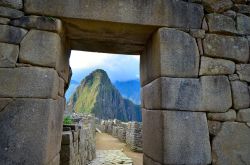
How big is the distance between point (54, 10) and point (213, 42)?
208cm

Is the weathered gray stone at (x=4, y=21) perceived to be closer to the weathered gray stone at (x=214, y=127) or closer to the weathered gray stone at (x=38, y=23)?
the weathered gray stone at (x=38, y=23)

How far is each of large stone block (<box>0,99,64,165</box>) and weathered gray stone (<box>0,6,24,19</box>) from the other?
984 mm

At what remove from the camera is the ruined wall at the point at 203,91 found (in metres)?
2.50

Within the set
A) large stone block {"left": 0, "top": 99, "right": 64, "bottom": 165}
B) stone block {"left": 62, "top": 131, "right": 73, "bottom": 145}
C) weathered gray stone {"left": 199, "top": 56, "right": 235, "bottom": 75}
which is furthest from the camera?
stone block {"left": 62, "top": 131, "right": 73, "bottom": 145}

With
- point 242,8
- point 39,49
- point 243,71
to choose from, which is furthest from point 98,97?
point 39,49

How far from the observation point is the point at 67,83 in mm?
3615

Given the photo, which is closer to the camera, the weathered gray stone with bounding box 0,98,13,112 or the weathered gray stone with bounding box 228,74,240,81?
the weathered gray stone with bounding box 0,98,13,112

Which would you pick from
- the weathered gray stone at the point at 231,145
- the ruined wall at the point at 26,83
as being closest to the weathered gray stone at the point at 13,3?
the ruined wall at the point at 26,83

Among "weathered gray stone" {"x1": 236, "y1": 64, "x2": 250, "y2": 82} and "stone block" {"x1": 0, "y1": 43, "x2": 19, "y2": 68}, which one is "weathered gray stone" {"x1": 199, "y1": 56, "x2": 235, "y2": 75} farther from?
"stone block" {"x1": 0, "y1": 43, "x2": 19, "y2": 68}

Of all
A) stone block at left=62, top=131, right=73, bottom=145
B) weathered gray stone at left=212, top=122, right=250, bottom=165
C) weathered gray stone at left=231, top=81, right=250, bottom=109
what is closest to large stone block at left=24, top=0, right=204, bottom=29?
weathered gray stone at left=231, top=81, right=250, bottom=109

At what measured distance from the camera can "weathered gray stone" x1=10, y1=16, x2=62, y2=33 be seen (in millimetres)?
2404

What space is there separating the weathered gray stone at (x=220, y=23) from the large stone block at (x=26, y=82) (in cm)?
220

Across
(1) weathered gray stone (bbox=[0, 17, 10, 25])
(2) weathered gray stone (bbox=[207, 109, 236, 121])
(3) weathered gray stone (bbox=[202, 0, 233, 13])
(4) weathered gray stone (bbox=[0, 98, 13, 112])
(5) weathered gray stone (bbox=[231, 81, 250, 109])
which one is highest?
(3) weathered gray stone (bbox=[202, 0, 233, 13])

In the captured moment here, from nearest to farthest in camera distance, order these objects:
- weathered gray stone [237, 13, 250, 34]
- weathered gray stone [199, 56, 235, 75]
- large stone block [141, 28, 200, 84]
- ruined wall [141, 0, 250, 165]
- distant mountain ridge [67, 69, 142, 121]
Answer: ruined wall [141, 0, 250, 165] → large stone block [141, 28, 200, 84] → weathered gray stone [199, 56, 235, 75] → weathered gray stone [237, 13, 250, 34] → distant mountain ridge [67, 69, 142, 121]
